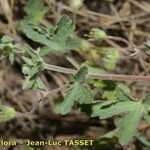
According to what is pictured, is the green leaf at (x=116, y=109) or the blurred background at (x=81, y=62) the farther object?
the blurred background at (x=81, y=62)

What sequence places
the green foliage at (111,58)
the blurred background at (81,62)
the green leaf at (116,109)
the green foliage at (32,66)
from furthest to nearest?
the blurred background at (81,62) → the green foliage at (111,58) → the green leaf at (116,109) → the green foliage at (32,66)

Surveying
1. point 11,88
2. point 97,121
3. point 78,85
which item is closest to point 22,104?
point 11,88

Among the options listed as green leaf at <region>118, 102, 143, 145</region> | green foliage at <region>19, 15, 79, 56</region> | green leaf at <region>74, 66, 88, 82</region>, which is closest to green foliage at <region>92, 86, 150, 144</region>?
green leaf at <region>118, 102, 143, 145</region>

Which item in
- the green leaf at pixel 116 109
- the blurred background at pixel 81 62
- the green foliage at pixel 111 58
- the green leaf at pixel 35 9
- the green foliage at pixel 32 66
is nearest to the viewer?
the green foliage at pixel 32 66

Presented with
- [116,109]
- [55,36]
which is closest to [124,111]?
[116,109]

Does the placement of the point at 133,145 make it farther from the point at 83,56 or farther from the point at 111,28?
the point at 111,28

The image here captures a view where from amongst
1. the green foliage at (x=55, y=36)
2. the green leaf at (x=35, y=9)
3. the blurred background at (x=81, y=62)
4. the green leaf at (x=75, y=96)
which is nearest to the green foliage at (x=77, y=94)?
the green leaf at (x=75, y=96)

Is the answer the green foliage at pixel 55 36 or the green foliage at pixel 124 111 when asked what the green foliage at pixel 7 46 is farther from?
the green foliage at pixel 124 111

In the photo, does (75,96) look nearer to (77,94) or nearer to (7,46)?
(77,94)
